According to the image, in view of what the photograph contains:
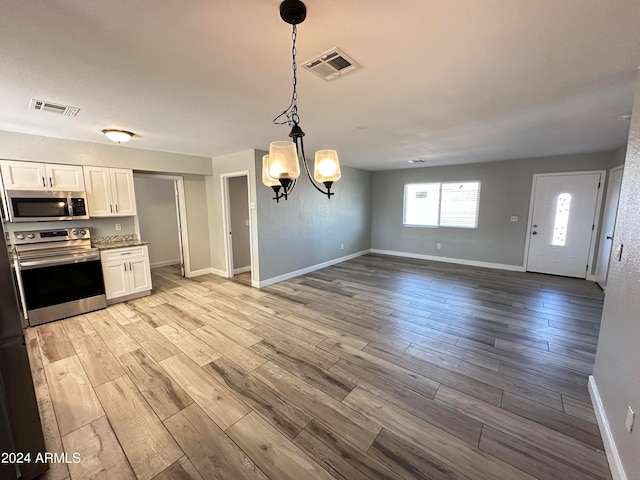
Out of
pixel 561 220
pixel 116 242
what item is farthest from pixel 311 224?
pixel 561 220

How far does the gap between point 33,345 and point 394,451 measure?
12.8ft

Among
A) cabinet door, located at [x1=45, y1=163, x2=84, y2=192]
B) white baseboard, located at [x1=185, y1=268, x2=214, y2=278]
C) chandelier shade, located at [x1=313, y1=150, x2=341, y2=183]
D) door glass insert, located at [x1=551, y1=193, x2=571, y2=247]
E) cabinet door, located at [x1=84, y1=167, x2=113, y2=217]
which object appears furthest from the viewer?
white baseboard, located at [x1=185, y1=268, x2=214, y2=278]

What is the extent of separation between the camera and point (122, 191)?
4.14 meters

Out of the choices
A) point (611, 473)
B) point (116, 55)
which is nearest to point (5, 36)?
point (116, 55)

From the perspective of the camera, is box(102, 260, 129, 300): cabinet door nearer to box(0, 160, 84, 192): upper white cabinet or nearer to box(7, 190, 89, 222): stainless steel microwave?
box(7, 190, 89, 222): stainless steel microwave

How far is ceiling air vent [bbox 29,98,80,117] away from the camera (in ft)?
7.70

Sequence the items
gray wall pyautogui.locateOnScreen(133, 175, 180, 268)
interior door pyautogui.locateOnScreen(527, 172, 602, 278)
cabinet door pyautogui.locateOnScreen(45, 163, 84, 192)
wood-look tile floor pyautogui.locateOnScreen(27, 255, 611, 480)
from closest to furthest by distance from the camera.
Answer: wood-look tile floor pyautogui.locateOnScreen(27, 255, 611, 480)
cabinet door pyautogui.locateOnScreen(45, 163, 84, 192)
interior door pyautogui.locateOnScreen(527, 172, 602, 278)
gray wall pyautogui.locateOnScreen(133, 175, 180, 268)

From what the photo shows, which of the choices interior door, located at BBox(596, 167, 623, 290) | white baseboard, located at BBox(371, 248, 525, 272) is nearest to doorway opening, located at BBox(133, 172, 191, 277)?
white baseboard, located at BBox(371, 248, 525, 272)

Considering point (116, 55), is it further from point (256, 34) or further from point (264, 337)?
point (264, 337)

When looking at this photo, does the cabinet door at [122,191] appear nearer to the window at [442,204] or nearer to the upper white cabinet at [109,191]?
the upper white cabinet at [109,191]

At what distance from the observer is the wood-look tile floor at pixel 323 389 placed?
1.56m

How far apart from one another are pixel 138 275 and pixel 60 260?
39.1 inches

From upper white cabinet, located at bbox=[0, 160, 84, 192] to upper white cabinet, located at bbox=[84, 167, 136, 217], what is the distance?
0.13 m

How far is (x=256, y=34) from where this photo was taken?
1.48 meters
